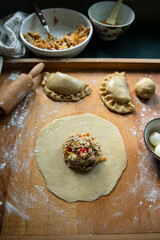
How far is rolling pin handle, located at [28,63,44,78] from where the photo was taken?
5.60ft

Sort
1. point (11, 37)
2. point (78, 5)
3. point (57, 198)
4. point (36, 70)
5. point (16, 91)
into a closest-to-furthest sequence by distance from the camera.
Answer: point (57, 198) → point (16, 91) → point (36, 70) → point (11, 37) → point (78, 5)

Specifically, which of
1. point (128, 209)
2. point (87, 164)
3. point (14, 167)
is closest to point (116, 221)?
point (128, 209)

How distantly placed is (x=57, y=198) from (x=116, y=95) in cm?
92

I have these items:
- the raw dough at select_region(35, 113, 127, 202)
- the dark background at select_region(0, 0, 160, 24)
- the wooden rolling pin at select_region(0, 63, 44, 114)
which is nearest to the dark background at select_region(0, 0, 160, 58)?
the dark background at select_region(0, 0, 160, 24)

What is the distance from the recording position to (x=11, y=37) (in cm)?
182

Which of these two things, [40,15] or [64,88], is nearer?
[64,88]

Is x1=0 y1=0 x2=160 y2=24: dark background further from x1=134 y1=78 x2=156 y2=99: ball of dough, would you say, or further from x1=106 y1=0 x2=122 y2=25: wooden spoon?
x1=134 y1=78 x2=156 y2=99: ball of dough

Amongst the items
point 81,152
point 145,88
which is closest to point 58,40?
point 145,88

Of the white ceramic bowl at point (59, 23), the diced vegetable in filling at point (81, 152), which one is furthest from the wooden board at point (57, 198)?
the diced vegetable in filling at point (81, 152)

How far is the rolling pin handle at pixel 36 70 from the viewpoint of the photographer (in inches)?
67.2

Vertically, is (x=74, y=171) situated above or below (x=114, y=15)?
below

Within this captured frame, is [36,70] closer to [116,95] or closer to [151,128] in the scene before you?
[116,95]

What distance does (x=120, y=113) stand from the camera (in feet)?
5.49

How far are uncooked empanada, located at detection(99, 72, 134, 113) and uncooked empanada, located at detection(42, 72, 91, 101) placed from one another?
15 centimetres
